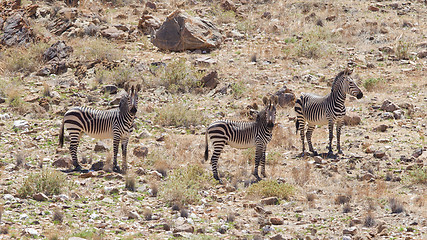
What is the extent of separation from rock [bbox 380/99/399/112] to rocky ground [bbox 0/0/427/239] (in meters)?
0.06

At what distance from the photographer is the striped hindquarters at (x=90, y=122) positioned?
14.8m

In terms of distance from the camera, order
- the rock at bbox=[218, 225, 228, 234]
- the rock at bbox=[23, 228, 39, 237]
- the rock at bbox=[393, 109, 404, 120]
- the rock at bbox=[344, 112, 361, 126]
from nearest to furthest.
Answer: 1. the rock at bbox=[23, 228, 39, 237]
2. the rock at bbox=[218, 225, 228, 234]
3. the rock at bbox=[344, 112, 361, 126]
4. the rock at bbox=[393, 109, 404, 120]

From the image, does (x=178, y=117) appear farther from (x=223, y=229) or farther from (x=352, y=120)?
(x=223, y=229)

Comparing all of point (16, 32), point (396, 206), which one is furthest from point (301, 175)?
point (16, 32)

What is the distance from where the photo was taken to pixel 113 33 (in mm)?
27188

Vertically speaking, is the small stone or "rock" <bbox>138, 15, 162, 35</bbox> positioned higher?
"rock" <bbox>138, 15, 162, 35</bbox>

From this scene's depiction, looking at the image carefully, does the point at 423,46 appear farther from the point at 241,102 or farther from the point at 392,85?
the point at 241,102

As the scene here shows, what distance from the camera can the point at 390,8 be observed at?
105ft

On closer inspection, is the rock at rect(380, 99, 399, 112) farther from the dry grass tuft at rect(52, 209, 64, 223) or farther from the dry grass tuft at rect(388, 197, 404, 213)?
the dry grass tuft at rect(52, 209, 64, 223)

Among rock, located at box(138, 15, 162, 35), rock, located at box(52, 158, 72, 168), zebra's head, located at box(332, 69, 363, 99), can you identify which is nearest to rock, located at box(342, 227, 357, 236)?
zebra's head, located at box(332, 69, 363, 99)

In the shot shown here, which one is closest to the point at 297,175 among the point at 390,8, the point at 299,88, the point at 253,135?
the point at 253,135

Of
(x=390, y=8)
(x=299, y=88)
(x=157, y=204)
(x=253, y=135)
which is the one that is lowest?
(x=157, y=204)

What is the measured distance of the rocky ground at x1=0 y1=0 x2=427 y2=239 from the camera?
1152cm

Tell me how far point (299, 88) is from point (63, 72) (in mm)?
10647
